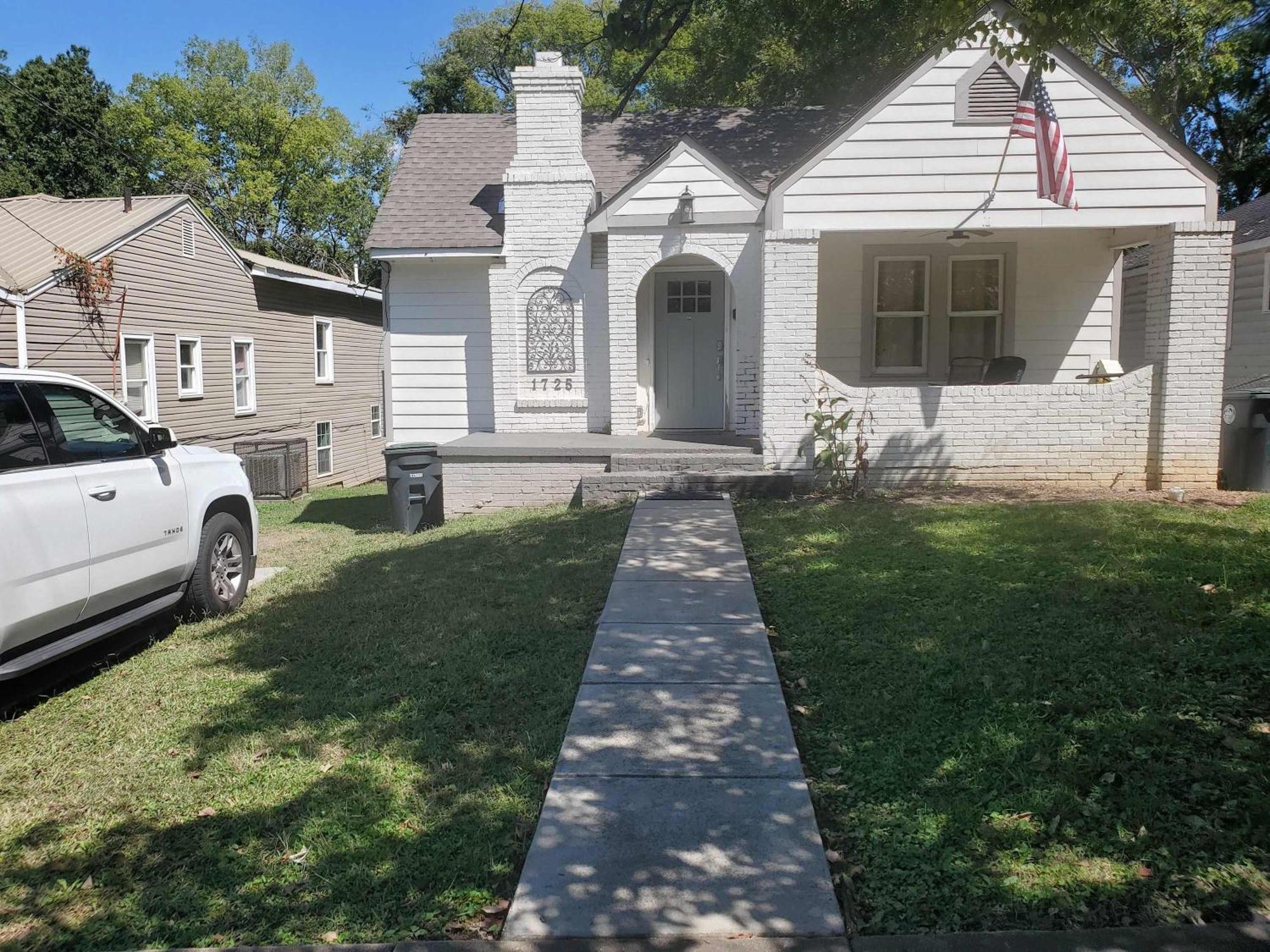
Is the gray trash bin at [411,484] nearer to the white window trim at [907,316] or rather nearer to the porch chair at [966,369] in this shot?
the white window trim at [907,316]

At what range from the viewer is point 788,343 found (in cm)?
1068

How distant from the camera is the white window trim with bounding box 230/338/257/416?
65.2 feet

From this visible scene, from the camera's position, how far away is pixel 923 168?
411 inches

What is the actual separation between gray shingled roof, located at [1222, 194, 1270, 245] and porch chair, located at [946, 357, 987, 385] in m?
4.50

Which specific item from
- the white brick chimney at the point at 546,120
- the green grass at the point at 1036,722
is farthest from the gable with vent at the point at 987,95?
the white brick chimney at the point at 546,120

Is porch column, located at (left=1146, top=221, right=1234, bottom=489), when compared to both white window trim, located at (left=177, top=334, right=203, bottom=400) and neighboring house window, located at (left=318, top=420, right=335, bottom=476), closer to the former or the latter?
white window trim, located at (left=177, top=334, right=203, bottom=400)

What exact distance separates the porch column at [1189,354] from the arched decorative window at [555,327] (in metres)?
7.33

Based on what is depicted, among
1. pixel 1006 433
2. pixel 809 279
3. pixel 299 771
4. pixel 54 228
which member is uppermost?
pixel 54 228

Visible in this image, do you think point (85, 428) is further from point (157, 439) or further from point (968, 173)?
point (968, 173)

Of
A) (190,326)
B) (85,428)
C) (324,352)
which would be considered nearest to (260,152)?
(324,352)

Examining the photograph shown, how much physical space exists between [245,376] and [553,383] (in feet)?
33.6

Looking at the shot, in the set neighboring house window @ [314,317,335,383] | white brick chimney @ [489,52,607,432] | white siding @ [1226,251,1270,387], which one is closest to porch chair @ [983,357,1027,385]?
white brick chimney @ [489,52,607,432]

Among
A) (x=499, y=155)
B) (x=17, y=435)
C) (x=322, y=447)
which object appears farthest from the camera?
(x=322, y=447)

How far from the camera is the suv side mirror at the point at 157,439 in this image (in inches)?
247
